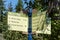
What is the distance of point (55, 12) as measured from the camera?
3602 millimetres

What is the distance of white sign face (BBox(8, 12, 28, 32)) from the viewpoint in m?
3.95

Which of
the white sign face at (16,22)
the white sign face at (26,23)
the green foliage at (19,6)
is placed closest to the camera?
the white sign face at (26,23)

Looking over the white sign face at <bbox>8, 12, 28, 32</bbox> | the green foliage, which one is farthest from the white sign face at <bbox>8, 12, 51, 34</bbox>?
the green foliage

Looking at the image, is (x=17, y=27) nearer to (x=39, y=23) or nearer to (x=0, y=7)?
(x=39, y=23)

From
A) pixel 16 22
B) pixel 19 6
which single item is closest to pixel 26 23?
pixel 16 22

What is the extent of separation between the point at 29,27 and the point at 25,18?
0.20 m

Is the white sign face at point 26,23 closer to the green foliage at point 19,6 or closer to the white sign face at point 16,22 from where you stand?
the white sign face at point 16,22

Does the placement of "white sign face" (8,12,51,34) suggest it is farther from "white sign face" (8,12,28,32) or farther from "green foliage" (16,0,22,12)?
"green foliage" (16,0,22,12)

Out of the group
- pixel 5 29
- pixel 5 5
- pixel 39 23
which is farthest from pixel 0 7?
pixel 39 23

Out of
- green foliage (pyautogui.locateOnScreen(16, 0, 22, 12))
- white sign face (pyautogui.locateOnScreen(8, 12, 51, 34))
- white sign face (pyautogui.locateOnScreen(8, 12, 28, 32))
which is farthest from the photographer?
green foliage (pyautogui.locateOnScreen(16, 0, 22, 12))

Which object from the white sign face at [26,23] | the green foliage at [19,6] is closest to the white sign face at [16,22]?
the white sign face at [26,23]

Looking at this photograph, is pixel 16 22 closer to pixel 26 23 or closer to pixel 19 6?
pixel 26 23

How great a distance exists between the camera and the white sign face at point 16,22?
3953 mm

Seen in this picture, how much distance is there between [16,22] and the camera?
3932 mm
